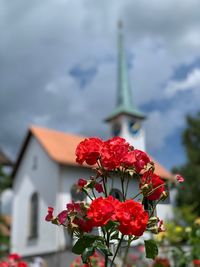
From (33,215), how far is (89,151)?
24.4 metres

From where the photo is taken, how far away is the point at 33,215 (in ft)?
85.4

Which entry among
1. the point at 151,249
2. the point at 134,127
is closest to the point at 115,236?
the point at 151,249

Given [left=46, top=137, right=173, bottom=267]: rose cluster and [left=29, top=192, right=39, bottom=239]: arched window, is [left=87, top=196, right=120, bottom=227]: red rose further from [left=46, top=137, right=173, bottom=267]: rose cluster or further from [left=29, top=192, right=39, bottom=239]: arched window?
[left=29, top=192, right=39, bottom=239]: arched window

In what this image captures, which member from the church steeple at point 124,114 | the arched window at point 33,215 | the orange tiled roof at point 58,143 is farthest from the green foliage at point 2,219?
the church steeple at point 124,114

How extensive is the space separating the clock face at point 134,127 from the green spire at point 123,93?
582 millimetres

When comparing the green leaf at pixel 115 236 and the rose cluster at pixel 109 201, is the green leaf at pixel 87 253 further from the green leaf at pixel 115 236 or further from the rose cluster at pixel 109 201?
the green leaf at pixel 115 236

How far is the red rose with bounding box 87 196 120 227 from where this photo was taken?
2088 mm

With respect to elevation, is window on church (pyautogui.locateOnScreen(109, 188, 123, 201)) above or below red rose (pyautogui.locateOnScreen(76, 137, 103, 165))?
below

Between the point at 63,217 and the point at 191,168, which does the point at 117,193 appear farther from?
the point at 191,168

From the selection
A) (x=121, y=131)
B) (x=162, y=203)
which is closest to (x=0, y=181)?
(x=121, y=131)

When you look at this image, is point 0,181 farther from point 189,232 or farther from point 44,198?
point 189,232

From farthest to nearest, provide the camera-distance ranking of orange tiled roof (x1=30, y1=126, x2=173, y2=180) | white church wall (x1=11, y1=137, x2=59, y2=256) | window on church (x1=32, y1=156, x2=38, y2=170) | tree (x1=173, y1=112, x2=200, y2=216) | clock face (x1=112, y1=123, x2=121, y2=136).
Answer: clock face (x1=112, y1=123, x2=121, y2=136)
tree (x1=173, y1=112, x2=200, y2=216)
window on church (x1=32, y1=156, x2=38, y2=170)
orange tiled roof (x1=30, y1=126, x2=173, y2=180)
white church wall (x1=11, y1=137, x2=59, y2=256)

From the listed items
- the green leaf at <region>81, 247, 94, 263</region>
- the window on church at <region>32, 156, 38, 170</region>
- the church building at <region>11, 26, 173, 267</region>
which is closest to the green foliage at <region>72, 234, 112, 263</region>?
the green leaf at <region>81, 247, 94, 263</region>

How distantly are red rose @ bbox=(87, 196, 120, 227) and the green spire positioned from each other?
32.0 metres
